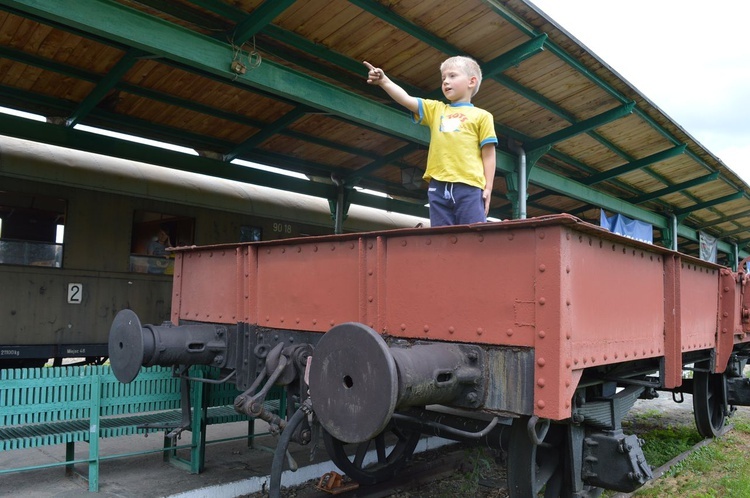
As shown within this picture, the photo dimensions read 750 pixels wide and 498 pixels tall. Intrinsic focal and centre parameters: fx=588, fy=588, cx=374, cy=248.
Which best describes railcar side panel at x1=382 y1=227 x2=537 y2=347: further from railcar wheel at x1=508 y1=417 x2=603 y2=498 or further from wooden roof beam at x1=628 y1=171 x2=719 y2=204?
wooden roof beam at x1=628 y1=171 x2=719 y2=204

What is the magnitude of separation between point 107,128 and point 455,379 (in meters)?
7.03

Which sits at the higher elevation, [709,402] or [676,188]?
[676,188]

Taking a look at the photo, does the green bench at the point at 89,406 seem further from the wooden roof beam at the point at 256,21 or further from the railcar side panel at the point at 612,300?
the railcar side panel at the point at 612,300

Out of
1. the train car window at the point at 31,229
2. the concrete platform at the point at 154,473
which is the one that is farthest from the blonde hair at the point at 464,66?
the train car window at the point at 31,229

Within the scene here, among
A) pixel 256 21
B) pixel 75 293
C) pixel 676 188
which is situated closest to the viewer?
A: pixel 256 21

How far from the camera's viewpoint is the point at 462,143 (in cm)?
361

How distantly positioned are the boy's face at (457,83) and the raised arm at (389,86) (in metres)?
0.23

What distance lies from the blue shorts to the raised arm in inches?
20.2

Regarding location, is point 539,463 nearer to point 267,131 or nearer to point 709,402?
point 709,402

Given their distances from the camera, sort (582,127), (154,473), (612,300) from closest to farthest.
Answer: (612,300)
(154,473)
(582,127)

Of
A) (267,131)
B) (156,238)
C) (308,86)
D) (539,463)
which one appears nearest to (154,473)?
(539,463)

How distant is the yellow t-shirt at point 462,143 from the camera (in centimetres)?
359

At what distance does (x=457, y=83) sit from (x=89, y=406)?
396 cm

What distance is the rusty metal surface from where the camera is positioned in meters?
2.59
